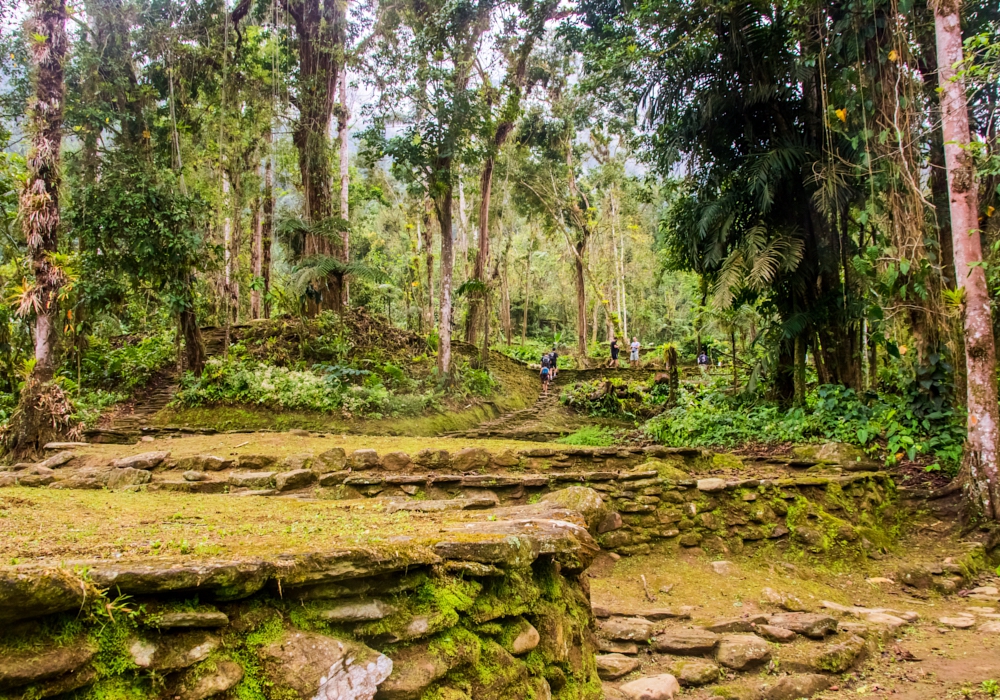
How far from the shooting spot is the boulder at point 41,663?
4.56 feet

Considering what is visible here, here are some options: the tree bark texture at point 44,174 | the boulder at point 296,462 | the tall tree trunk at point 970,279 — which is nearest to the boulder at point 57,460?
the tree bark texture at point 44,174

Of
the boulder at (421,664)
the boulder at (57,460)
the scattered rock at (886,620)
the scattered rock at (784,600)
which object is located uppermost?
the boulder at (57,460)

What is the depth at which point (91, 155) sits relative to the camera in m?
12.6

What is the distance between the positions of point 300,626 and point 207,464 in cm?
460

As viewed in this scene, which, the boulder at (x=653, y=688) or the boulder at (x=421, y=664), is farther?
the boulder at (x=653, y=688)

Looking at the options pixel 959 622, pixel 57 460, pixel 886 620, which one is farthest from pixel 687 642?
pixel 57 460

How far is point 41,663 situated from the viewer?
1.45 metres

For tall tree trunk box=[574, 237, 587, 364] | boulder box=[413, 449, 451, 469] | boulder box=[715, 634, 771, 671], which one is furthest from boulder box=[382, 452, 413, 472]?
tall tree trunk box=[574, 237, 587, 364]

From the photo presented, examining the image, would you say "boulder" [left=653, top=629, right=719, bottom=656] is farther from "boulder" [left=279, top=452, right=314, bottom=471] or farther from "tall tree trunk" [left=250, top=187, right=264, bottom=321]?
"tall tree trunk" [left=250, top=187, right=264, bottom=321]

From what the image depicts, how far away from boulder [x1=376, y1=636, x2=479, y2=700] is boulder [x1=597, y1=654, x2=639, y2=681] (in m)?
1.92

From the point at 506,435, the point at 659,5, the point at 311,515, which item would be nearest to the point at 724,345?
the point at 506,435

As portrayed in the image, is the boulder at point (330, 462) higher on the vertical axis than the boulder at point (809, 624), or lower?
higher

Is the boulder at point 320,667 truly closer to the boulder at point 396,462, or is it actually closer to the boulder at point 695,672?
the boulder at point 695,672

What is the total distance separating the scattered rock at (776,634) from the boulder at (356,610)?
11.2ft
